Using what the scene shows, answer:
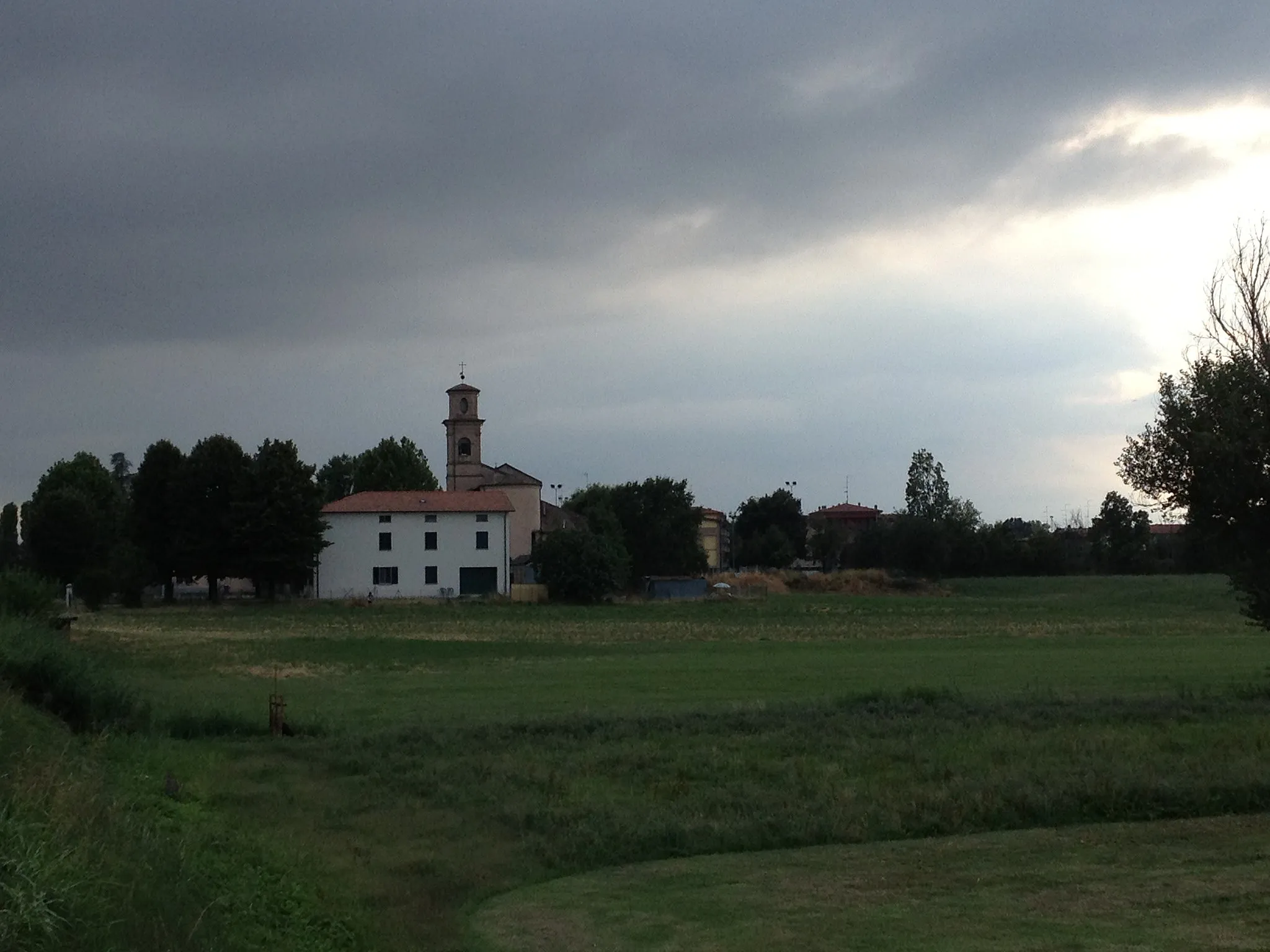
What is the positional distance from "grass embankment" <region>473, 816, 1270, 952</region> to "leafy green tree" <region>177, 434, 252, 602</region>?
89.2 m

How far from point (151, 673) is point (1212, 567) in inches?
1126

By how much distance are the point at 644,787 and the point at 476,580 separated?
8522 centimetres

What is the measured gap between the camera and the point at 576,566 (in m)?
95.7

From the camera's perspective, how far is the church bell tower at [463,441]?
12631 centimetres

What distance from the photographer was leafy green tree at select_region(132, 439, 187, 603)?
101 m

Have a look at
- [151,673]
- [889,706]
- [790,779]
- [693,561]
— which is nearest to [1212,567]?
[889,706]

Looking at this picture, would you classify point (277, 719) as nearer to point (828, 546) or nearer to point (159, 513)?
point (159, 513)

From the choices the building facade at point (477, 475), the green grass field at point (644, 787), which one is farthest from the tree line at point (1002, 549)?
the green grass field at point (644, 787)

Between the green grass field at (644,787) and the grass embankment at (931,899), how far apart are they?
0.22 feet

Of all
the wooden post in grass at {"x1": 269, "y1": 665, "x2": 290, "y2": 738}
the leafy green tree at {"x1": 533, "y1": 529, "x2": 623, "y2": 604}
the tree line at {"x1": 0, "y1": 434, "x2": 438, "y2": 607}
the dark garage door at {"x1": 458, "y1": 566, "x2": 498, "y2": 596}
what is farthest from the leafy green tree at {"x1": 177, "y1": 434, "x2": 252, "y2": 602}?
the wooden post in grass at {"x1": 269, "y1": 665, "x2": 290, "y2": 738}

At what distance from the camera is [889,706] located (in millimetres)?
26406

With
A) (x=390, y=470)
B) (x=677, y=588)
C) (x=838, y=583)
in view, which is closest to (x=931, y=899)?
(x=677, y=588)

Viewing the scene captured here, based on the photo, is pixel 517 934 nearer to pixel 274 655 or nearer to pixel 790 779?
pixel 790 779

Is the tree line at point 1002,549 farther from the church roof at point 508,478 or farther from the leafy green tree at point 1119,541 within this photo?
the church roof at point 508,478
